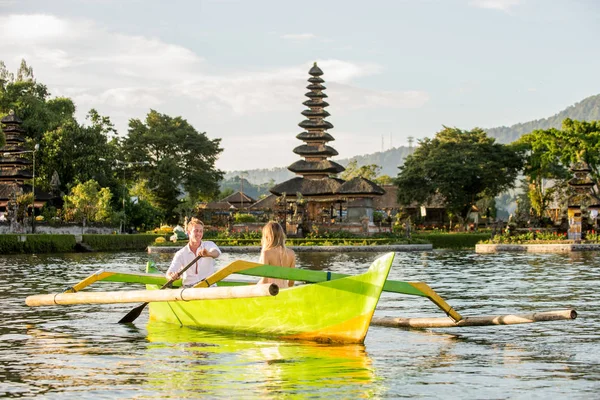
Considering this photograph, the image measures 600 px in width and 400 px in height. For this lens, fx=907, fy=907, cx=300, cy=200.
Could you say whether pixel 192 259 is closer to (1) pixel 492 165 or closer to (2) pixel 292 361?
(2) pixel 292 361

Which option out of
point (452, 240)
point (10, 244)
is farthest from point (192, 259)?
point (452, 240)

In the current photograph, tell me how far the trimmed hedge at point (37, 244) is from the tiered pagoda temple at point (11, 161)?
861 inches

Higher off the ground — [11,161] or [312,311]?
[11,161]

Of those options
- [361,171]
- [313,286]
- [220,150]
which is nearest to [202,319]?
[313,286]

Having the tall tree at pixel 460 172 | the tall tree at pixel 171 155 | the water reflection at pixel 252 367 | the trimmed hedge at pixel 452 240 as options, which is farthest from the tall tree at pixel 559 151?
the water reflection at pixel 252 367

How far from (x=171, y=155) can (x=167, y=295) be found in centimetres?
8864

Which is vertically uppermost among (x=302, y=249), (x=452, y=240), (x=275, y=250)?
(x=275, y=250)

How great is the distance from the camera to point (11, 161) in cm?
7856

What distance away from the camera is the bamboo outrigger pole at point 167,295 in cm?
1105

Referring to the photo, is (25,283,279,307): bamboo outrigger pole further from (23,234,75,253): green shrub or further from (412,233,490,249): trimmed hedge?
(412,233,490,249): trimmed hedge

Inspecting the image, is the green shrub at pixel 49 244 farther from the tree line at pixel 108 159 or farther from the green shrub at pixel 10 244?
the tree line at pixel 108 159

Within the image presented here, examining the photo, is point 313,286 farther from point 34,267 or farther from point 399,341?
point 34,267

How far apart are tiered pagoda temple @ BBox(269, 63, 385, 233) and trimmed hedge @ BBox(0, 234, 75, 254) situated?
53.5ft

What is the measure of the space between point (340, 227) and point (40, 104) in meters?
37.9
